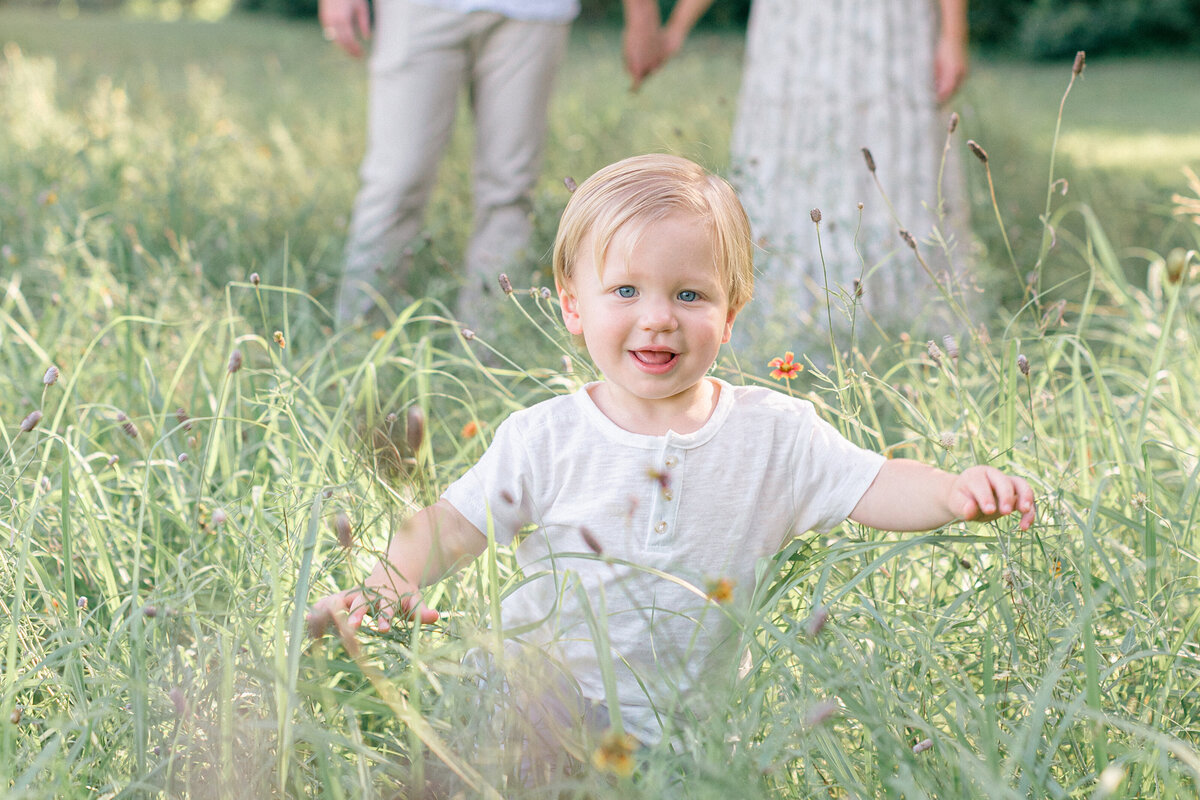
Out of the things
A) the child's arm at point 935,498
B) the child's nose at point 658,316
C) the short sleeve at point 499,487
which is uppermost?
the child's nose at point 658,316

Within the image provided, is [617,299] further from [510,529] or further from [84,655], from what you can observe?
[84,655]

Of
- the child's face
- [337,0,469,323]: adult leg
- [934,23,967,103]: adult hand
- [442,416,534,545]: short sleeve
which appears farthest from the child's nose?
[934,23,967,103]: adult hand

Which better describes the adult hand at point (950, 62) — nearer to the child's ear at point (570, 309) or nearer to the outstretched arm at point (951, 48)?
the outstretched arm at point (951, 48)

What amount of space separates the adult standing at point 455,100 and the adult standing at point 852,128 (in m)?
0.42

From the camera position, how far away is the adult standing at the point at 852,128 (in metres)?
3.31

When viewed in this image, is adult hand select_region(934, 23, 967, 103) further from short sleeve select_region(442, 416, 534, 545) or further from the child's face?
short sleeve select_region(442, 416, 534, 545)

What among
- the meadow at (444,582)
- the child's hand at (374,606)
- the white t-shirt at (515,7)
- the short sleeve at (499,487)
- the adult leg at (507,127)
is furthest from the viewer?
the adult leg at (507,127)

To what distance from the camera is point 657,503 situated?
1.50 meters

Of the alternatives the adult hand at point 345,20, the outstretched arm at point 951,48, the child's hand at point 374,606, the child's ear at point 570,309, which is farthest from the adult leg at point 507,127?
the child's hand at point 374,606

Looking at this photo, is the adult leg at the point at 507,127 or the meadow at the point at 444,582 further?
the adult leg at the point at 507,127

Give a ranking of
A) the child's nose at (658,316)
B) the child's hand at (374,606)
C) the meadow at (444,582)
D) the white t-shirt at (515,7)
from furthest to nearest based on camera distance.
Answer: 1. the white t-shirt at (515,7)
2. the child's nose at (658,316)
3. the child's hand at (374,606)
4. the meadow at (444,582)

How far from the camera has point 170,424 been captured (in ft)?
7.33

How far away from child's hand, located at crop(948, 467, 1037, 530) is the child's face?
0.38 metres

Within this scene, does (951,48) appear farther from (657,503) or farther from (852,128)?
(657,503)
